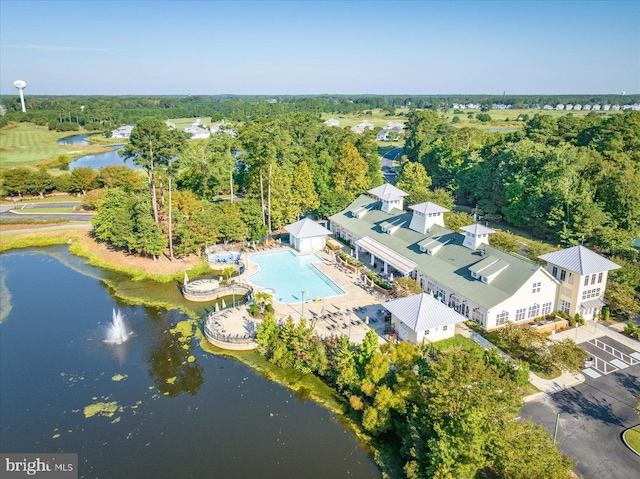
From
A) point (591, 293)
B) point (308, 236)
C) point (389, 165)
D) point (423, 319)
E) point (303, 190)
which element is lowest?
point (423, 319)

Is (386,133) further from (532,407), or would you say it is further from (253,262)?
(532,407)

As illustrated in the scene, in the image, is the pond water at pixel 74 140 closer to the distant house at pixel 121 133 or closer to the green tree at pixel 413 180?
the distant house at pixel 121 133

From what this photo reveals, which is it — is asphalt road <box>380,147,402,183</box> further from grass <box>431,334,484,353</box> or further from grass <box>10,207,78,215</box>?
grass <box>431,334,484,353</box>

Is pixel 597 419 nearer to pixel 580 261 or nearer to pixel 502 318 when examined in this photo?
pixel 502 318

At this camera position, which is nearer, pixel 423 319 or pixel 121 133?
pixel 423 319

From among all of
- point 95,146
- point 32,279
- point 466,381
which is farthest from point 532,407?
point 95,146

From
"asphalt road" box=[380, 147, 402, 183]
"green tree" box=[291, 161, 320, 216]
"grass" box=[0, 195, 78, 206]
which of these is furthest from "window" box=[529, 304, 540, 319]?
"grass" box=[0, 195, 78, 206]

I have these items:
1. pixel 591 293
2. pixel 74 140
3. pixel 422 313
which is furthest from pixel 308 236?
pixel 74 140
